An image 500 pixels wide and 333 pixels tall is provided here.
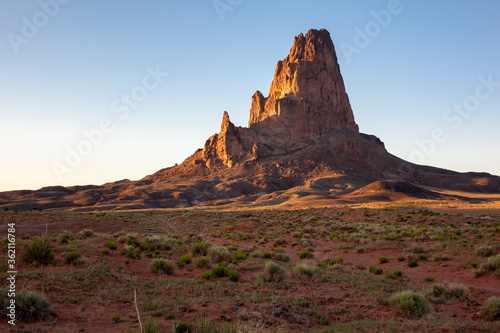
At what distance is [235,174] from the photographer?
125 meters

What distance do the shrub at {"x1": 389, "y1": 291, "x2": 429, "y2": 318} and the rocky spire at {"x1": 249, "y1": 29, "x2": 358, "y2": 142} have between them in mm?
137274

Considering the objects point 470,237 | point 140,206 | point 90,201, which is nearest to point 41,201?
point 90,201

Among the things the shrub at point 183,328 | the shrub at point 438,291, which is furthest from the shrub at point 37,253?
the shrub at point 438,291

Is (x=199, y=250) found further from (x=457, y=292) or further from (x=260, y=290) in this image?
(x=457, y=292)

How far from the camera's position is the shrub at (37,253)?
14.1m

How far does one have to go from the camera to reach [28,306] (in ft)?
26.8

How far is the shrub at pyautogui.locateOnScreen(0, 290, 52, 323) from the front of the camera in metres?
8.00

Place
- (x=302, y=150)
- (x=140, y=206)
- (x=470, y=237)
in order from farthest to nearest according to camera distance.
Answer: (x=302, y=150) → (x=140, y=206) → (x=470, y=237)

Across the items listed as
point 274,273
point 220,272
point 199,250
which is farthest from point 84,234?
point 274,273

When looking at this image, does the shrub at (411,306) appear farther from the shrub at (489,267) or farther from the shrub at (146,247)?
the shrub at (146,247)

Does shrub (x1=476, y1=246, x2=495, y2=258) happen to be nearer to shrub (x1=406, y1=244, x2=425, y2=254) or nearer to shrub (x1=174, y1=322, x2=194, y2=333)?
shrub (x1=406, y1=244, x2=425, y2=254)

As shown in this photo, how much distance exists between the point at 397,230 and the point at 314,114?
402 feet

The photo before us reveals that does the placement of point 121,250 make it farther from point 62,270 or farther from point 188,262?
point 62,270

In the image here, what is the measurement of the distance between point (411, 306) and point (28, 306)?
10.2 m
